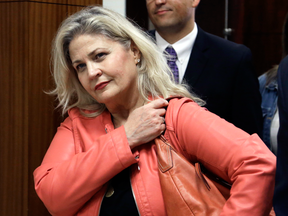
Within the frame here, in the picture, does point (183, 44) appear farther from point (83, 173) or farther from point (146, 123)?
point (83, 173)

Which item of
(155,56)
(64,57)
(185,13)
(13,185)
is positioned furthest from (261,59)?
(13,185)

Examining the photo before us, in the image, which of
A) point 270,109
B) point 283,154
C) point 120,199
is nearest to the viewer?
point 283,154

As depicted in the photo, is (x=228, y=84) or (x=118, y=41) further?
(x=228, y=84)

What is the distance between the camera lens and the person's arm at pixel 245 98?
2.21 meters

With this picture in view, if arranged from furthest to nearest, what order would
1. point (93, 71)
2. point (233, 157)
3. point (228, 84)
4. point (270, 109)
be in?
point (270, 109) → point (228, 84) → point (93, 71) → point (233, 157)

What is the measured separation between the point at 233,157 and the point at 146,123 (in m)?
0.41

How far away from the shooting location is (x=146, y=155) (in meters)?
1.63

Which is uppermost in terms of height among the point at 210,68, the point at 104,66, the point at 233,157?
the point at 104,66

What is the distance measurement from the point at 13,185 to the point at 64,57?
0.80m

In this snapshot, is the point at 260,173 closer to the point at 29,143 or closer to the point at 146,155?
the point at 146,155

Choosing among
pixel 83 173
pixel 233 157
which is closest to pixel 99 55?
pixel 83 173

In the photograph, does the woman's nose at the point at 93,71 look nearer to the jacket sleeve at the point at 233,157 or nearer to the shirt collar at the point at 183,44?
the jacket sleeve at the point at 233,157

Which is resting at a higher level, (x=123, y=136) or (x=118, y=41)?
(x=118, y=41)

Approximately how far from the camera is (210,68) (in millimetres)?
2234
